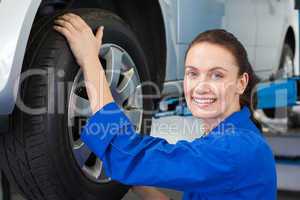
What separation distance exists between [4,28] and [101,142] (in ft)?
1.12

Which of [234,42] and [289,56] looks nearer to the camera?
[234,42]

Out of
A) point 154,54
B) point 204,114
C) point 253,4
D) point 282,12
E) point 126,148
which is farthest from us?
point 282,12

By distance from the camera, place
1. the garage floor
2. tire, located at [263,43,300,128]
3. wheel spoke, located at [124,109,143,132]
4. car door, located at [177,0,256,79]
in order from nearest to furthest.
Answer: wheel spoke, located at [124,109,143,132]
car door, located at [177,0,256,79]
the garage floor
tire, located at [263,43,300,128]

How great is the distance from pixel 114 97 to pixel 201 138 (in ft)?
1.35

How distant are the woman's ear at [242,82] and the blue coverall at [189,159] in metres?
0.11

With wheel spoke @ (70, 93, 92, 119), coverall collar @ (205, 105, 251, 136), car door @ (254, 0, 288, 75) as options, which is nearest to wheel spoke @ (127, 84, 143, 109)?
wheel spoke @ (70, 93, 92, 119)

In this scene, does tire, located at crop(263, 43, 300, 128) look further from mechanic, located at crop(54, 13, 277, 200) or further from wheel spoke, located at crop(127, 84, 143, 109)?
mechanic, located at crop(54, 13, 277, 200)

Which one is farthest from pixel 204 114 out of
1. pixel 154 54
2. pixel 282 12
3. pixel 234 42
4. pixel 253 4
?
pixel 282 12

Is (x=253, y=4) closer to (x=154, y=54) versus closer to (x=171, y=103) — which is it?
(x=171, y=103)

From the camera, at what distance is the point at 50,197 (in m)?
1.28

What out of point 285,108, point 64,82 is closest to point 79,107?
point 64,82

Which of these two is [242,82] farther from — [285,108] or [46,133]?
[285,108]

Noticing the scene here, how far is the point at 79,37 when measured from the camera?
4.18 feet

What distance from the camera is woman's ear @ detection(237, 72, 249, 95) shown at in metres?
1.20
